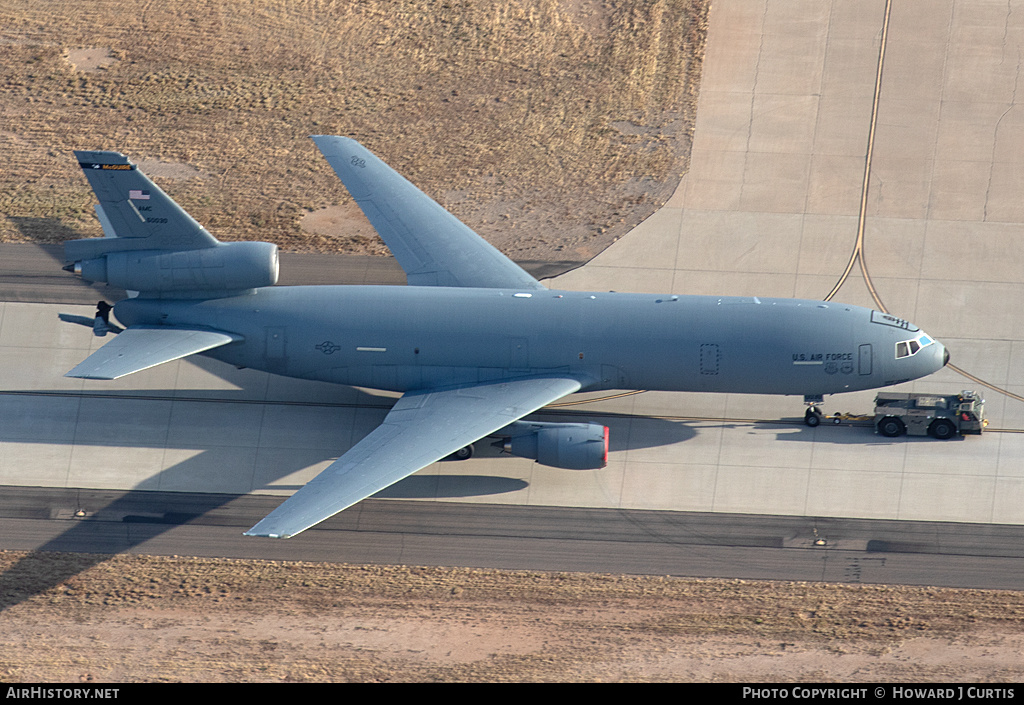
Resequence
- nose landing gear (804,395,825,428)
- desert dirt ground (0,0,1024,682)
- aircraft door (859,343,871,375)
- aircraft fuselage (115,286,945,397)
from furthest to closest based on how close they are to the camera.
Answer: nose landing gear (804,395,825,428), aircraft door (859,343,871,375), aircraft fuselage (115,286,945,397), desert dirt ground (0,0,1024,682)

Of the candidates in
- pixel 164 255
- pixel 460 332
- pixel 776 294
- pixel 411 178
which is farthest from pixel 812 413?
pixel 164 255

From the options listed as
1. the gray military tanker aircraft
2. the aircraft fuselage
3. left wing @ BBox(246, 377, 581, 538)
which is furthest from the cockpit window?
left wing @ BBox(246, 377, 581, 538)

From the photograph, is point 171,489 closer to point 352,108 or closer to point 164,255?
point 164,255

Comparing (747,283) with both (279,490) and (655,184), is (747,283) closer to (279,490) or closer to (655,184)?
(655,184)

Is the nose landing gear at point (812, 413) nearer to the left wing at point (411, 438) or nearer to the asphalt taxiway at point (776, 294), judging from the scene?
the asphalt taxiway at point (776, 294)

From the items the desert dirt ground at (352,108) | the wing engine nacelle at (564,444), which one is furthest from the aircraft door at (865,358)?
the desert dirt ground at (352,108)

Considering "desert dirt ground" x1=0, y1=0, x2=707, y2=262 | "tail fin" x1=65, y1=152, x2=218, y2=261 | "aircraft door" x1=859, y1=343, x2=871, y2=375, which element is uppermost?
"desert dirt ground" x1=0, y1=0, x2=707, y2=262

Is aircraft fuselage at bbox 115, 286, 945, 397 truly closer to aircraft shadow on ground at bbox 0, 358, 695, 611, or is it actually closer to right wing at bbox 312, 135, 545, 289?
aircraft shadow on ground at bbox 0, 358, 695, 611
